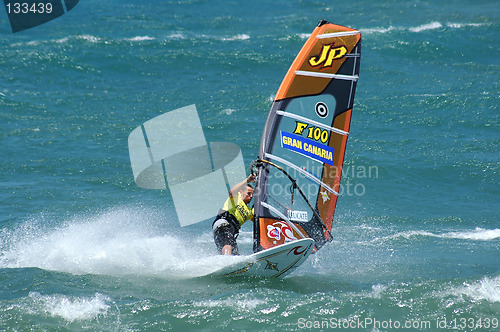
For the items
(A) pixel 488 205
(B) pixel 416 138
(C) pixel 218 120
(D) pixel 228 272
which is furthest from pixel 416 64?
(D) pixel 228 272

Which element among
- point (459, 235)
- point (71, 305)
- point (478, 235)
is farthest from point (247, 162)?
point (71, 305)

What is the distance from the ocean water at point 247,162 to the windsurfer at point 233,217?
30cm

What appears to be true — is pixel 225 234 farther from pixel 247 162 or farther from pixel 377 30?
pixel 377 30

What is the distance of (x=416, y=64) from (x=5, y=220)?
1356 cm

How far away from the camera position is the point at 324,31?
6816 mm

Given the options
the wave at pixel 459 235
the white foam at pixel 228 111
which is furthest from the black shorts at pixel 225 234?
the white foam at pixel 228 111

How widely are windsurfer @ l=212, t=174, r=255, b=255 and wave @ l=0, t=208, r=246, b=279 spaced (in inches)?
9.7

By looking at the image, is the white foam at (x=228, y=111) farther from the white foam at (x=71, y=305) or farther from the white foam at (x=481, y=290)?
the white foam at (x=481, y=290)

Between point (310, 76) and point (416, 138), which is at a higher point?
point (310, 76)

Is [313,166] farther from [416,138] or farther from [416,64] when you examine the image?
[416,64]

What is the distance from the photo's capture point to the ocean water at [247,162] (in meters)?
6.07

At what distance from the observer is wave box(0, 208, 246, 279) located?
6.98 meters

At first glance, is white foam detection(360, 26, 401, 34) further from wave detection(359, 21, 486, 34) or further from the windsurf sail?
the windsurf sail

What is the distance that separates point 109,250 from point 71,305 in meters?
1.59
